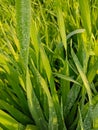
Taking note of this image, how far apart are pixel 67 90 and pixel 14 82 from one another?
0.11 metres

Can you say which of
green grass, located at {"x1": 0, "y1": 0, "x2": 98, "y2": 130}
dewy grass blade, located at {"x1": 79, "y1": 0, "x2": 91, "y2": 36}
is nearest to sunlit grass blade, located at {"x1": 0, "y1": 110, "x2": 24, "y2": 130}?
green grass, located at {"x1": 0, "y1": 0, "x2": 98, "y2": 130}

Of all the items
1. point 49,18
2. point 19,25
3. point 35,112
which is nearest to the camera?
point 19,25

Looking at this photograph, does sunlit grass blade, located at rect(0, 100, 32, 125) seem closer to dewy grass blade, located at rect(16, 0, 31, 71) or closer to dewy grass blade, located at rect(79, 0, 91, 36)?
dewy grass blade, located at rect(79, 0, 91, 36)

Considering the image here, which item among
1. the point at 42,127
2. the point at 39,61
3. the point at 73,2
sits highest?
the point at 73,2

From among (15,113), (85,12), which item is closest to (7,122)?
(15,113)

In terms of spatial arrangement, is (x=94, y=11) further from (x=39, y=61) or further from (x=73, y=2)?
(x=39, y=61)

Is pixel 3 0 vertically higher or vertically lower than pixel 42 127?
higher

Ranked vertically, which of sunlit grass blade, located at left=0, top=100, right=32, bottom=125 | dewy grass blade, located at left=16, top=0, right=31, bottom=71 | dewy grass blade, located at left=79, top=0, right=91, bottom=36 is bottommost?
sunlit grass blade, located at left=0, top=100, right=32, bottom=125

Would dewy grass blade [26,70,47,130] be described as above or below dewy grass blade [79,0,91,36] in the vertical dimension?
below

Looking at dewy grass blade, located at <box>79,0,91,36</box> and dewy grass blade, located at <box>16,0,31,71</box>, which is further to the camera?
dewy grass blade, located at <box>79,0,91,36</box>

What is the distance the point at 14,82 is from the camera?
0.57 m

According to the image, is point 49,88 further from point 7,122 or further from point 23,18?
point 23,18

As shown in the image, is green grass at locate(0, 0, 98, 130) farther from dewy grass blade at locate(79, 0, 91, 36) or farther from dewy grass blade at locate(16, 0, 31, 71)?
dewy grass blade at locate(16, 0, 31, 71)

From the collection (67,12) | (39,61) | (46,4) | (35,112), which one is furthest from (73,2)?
(35,112)
